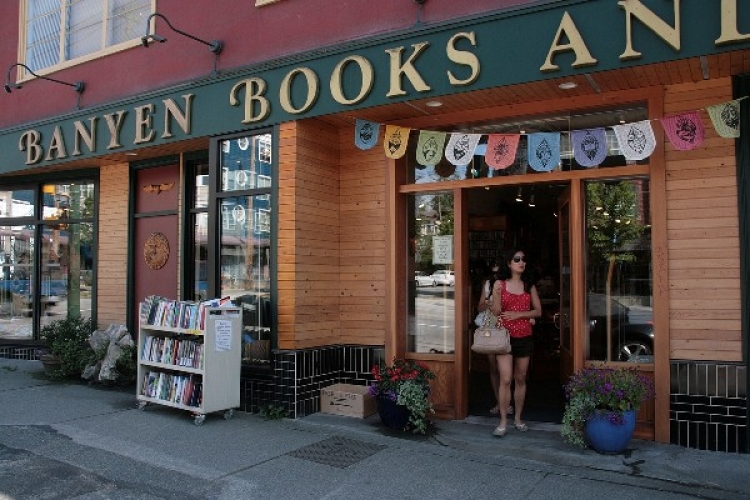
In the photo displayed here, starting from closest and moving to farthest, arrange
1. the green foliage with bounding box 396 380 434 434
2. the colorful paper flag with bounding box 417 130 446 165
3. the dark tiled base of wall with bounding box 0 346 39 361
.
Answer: the green foliage with bounding box 396 380 434 434
the colorful paper flag with bounding box 417 130 446 165
the dark tiled base of wall with bounding box 0 346 39 361

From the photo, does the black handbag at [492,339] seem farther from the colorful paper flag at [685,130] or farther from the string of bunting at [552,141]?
the colorful paper flag at [685,130]

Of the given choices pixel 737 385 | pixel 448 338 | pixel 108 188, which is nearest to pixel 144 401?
pixel 448 338

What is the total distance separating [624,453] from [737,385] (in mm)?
1109

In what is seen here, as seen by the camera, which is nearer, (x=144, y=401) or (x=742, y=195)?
(x=742, y=195)

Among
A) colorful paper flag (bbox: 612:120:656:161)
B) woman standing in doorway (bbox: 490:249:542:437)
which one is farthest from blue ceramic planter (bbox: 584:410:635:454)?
colorful paper flag (bbox: 612:120:656:161)

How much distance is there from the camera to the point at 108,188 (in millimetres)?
10008

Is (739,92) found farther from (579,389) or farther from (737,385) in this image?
(579,389)

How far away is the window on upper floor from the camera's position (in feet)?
30.5

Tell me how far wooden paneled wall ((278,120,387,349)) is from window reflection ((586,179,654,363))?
223 centimetres

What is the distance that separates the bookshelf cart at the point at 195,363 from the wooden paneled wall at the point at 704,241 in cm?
434

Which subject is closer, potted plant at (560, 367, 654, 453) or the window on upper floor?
potted plant at (560, 367, 654, 453)

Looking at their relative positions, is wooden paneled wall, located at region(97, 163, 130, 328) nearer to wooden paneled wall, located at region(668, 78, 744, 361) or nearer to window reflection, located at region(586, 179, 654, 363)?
window reflection, located at region(586, 179, 654, 363)

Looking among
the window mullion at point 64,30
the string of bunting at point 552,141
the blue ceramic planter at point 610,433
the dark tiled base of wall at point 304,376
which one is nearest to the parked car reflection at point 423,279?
the dark tiled base of wall at point 304,376

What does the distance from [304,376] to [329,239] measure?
1.58 metres
